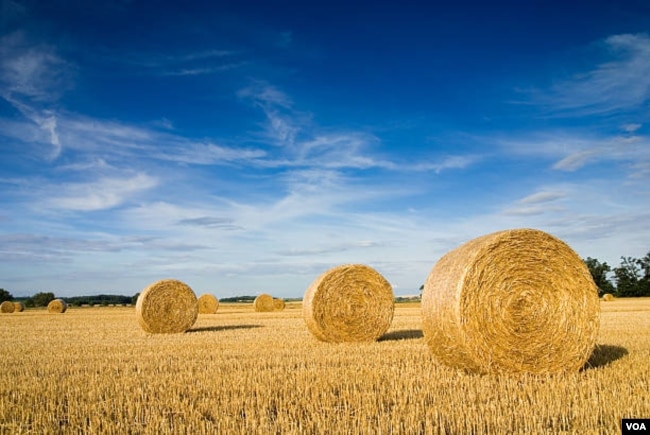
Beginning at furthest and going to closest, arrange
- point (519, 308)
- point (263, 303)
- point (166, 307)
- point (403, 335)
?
1. point (263, 303)
2. point (166, 307)
3. point (403, 335)
4. point (519, 308)

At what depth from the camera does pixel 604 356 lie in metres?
8.71

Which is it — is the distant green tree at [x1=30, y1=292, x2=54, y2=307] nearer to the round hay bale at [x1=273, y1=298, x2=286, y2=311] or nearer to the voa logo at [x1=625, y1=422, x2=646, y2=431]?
the round hay bale at [x1=273, y1=298, x2=286, y2=311]

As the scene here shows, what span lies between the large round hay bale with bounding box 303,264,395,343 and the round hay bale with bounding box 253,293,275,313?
20.7 meters

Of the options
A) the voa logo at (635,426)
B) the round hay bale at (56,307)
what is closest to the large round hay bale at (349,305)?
the voa logo at (635,426)

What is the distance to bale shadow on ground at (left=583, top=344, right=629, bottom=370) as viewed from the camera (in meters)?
8.00

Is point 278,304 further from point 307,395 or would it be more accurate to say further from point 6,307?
point 307,395

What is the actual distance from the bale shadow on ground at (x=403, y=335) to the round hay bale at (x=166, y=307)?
6.29 metres

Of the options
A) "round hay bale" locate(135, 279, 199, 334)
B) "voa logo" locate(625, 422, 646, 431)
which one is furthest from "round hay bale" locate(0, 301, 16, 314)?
"voa logo" locate(625, 422, 646, 431)

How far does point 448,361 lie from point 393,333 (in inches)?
256

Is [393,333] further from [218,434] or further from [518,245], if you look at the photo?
[218,434]

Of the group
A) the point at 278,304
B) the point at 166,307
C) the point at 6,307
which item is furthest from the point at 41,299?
the point at 166,307

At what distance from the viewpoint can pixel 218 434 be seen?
4645 mm

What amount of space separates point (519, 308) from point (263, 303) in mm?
26941

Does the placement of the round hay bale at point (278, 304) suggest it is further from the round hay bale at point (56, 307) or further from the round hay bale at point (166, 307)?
the round hay bale at point (166, 307)
